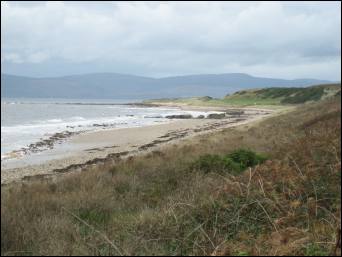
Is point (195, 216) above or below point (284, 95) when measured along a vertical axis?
below

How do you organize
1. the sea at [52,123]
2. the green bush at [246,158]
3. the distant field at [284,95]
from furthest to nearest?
the distant field at [284,95] → the sea at [52,123] → the green bush at [246,158]

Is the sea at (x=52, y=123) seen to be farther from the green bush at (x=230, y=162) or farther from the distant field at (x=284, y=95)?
the distant field at (x=284, y=95)

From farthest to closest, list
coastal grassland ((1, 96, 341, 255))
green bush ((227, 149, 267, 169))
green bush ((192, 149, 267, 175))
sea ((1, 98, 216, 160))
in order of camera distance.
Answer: sea ((1, 98, 216, 160)) < green bush ((227, 149, 267, 169)) < green bush ((192, 149, 267, 175)) < coastal grassland ((1, 96, 341, 255))

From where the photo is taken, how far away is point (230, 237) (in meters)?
5.62

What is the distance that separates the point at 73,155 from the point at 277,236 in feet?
60.2

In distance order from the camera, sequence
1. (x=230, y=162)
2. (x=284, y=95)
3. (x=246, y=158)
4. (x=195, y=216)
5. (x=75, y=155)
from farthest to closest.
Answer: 1. (x=284, y=95)
2. (x=75, y=155)
3. (x=246, y=158)
4. (x=230, y=162)
5. (x=195, y=216)

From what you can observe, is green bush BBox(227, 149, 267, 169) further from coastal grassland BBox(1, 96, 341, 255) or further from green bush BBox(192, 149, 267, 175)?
coastal grassland BBox(1, 96, 341, 255)

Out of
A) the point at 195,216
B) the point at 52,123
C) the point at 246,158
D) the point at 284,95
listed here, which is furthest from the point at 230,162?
the point at 284,95

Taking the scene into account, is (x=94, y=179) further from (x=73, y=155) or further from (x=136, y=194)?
(x=73, y=155)

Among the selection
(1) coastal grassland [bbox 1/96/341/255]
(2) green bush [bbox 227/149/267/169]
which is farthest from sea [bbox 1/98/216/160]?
(1) coastal grassland [bbox 1/96/341/255]

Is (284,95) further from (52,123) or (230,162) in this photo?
(230,162)

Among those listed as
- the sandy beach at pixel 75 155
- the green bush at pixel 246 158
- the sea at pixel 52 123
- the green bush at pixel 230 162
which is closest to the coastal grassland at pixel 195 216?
the green bush at pixel 230 162

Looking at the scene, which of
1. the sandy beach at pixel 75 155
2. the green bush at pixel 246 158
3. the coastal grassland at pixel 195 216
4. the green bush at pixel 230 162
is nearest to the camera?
the coastal grassland at pixel 195 216

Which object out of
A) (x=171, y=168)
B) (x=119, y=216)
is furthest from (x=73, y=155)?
(x=119, y=216)
